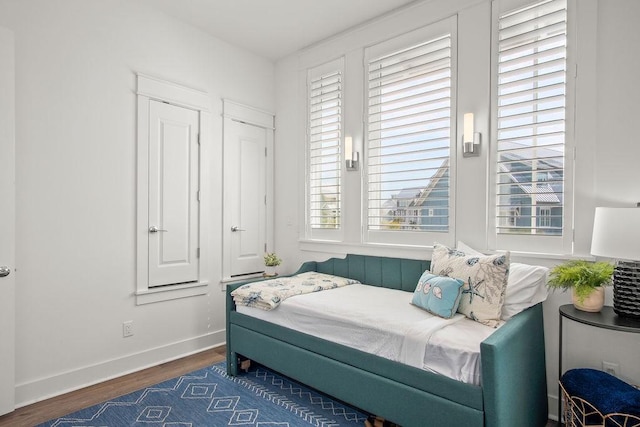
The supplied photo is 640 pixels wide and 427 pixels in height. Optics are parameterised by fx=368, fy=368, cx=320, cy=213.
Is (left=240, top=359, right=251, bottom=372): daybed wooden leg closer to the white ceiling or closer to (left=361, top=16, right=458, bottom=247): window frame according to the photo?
(left=361, top=16, right=458, bottom=247): window frame

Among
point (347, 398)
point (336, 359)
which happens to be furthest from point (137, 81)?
point (347, 398)

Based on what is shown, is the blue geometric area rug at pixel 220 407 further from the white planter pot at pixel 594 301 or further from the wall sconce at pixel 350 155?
the wall sconce at pixel 350 155

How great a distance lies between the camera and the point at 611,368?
2.09m

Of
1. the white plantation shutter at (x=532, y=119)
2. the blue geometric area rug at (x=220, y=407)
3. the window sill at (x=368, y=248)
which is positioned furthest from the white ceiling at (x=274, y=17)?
the blue geometric area rug at (x=220, y=407)

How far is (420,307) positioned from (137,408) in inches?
75.6

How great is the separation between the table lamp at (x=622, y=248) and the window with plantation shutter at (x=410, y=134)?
1.02 meters

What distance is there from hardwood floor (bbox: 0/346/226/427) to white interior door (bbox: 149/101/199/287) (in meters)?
0.69

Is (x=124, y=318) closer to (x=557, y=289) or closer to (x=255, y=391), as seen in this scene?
(x=255, y=391)

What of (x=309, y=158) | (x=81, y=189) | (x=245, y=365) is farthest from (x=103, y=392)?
(x=309, y=158)

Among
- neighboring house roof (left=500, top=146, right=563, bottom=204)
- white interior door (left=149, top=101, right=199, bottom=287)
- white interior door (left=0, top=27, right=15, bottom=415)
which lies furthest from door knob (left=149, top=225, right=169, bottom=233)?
neighboring house roof (left=500, top=146, right=563, bottom=204)

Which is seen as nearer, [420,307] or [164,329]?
[420,307]

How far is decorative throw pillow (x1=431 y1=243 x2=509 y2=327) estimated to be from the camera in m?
2.04

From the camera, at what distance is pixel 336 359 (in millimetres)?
2234

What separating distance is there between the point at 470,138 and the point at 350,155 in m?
1.08
